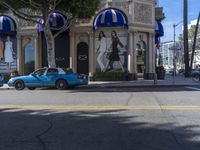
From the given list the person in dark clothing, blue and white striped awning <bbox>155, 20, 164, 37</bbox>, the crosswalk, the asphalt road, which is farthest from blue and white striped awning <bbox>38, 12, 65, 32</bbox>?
the asphalt road

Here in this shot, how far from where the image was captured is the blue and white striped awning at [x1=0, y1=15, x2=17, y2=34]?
37.4m

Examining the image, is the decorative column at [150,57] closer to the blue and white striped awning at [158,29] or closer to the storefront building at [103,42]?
the storefront building at [103,42]

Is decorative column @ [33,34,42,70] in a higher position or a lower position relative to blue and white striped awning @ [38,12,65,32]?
lower

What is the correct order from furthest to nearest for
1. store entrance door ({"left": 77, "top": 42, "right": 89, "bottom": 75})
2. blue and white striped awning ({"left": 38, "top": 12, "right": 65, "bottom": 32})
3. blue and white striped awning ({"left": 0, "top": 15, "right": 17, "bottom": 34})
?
store entrance door ({"left": 77, "top": 42, "right": 89, "bottom": 75})
blue and white striped awning ({"left": 0, "top": 15, "right": 17, "bottom": 34})
blue and white striped awning ({"left": 38, "top": 12, "right": 65, "bottom": 32})

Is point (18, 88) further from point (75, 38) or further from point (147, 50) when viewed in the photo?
point (147, 50)

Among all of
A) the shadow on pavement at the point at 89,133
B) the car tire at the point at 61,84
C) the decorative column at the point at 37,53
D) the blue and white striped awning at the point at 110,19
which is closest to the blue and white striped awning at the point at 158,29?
the blue and white striped awning at the point at 110,19

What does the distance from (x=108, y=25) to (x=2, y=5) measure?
8.96 metres

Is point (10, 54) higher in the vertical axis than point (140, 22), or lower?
lower

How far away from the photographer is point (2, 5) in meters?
30.1

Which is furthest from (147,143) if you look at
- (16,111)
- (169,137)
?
(16,111)

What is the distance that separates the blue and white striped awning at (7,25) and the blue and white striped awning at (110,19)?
722 centimetres

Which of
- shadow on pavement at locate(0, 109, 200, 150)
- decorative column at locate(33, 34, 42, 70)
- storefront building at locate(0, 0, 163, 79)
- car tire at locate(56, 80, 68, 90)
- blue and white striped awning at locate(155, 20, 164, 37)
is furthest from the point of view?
blue and white striped awning at locate(155, 20, 164, 37)

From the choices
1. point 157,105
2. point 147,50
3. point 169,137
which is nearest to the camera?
point 169,137

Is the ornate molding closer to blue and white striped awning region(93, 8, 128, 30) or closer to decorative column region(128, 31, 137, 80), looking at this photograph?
blue and white striped awning region(93, 8, 128, 30)
